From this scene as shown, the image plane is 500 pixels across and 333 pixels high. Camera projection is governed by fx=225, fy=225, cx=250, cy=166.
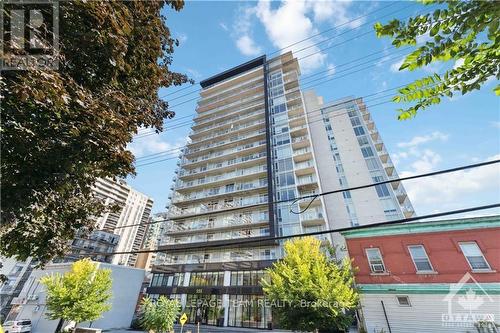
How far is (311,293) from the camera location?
43.3 ft

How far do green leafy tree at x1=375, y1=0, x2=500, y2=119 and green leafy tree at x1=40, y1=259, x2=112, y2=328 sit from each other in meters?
25.5

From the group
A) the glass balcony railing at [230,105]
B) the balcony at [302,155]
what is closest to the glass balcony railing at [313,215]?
the balcony at [302,155]

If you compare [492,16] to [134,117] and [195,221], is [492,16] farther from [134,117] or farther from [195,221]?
[195,221]

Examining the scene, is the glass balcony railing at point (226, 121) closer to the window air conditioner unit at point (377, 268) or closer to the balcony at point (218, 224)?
the balcony at point (218, 224)

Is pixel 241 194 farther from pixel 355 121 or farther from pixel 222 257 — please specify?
pixel 355 121

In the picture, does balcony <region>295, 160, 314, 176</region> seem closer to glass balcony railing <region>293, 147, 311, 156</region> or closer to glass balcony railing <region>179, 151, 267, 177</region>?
glass balcony railing <region>293, 147, 311, 156</region>

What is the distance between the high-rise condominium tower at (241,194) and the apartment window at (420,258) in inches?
490

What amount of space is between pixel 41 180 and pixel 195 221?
31839 mm

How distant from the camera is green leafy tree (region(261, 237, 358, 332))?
41.9ft

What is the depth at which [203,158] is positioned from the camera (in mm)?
44031

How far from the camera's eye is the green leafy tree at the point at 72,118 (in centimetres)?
447

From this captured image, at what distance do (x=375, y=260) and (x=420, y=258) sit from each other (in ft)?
8.84

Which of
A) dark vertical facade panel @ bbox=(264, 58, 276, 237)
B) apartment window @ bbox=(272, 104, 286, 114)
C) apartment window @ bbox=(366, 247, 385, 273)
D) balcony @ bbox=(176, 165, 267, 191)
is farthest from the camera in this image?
apartment window @ bbox=(272, 104, 286, 114)

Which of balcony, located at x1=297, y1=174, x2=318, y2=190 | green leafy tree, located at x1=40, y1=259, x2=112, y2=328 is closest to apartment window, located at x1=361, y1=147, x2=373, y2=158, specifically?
balcony, located at x1=297, y1=174, x2=318, y2=190
